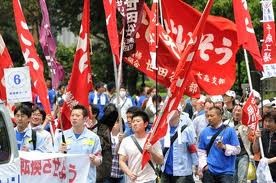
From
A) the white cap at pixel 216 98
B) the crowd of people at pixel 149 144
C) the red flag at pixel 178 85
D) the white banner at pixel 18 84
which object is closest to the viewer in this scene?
the red flag at pixel 178 85

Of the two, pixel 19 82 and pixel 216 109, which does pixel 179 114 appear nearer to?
pixel 216 109

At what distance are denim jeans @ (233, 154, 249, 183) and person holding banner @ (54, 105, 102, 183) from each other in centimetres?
306

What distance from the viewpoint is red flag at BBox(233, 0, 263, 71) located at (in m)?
10.7

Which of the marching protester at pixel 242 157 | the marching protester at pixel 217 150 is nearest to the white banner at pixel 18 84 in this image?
the marching protester at pixel 217 150

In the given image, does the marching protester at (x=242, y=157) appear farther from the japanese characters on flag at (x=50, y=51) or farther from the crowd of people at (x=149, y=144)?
the japanese characters on flag at (x=50, y=51)

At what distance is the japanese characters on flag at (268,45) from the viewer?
11.4 m

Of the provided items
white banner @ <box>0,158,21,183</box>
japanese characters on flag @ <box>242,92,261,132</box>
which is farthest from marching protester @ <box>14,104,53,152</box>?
japanese characters on flag @ <box>242,92,261,132</box>

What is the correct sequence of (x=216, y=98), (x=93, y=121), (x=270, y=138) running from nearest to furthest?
1. (x=270, y=138)
2. (x=93, y=121)
3. (x=216, y=98)

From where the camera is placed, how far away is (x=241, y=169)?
39.9 feet

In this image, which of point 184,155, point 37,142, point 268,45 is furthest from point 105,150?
point 268,45

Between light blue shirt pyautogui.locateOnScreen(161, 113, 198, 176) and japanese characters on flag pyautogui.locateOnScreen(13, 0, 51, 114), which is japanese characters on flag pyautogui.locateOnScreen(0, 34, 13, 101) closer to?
japanese characters on flag pyautogui.locateOnScreen(13, 0, 51, 114)

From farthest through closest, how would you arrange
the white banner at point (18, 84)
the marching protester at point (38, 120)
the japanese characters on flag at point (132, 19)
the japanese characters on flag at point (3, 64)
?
the japanese characters on flag at point (3, 64) → the japanese characters on flag at point (132, 19) → the white banner at point (18, 84) → the marching protester at point (38, 120)

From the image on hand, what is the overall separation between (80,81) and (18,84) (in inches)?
34.6

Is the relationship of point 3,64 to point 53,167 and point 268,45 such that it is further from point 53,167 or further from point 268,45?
point 268,45
